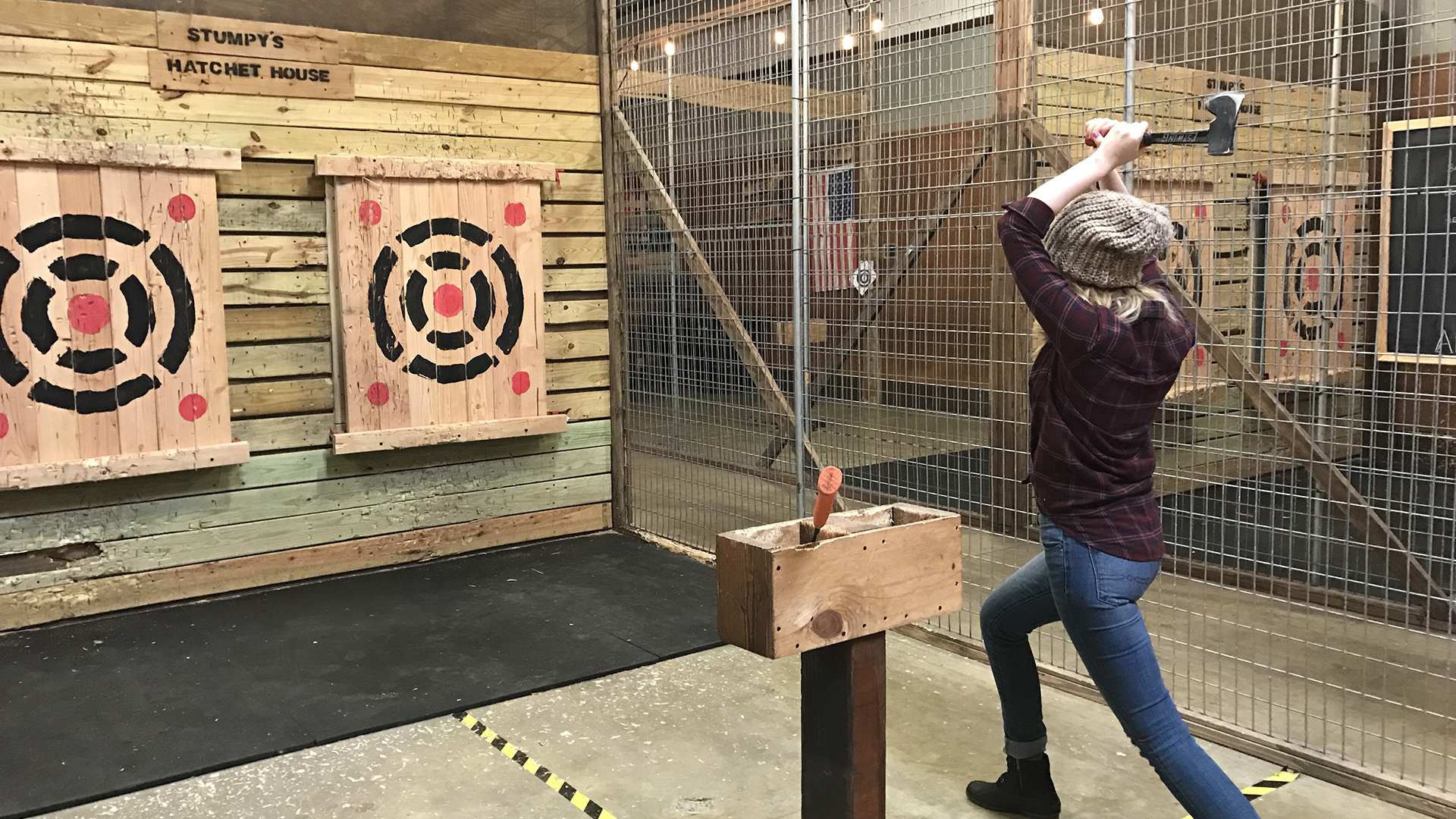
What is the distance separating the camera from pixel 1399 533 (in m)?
4.75

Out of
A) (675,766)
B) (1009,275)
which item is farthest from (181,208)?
(1009,275)

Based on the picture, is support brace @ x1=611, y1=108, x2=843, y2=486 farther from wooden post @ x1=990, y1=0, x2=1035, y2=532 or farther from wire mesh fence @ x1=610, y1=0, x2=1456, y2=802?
wooden post @ x1=990, y1=0, x2=1035, y2=532

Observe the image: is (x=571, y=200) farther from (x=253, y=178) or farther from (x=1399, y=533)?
(x=1399, y=533)

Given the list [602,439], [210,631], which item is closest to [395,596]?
[210,631]

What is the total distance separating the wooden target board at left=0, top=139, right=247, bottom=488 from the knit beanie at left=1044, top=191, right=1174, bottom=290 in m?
3.51

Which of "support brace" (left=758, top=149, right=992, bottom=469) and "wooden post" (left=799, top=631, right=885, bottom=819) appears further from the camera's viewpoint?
"support brace" (left=758, top=149, right=992, bottom=469)

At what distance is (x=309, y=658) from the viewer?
3783 mm

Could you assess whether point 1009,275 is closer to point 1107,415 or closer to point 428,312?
point 1107,415

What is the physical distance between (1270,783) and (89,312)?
4.19m

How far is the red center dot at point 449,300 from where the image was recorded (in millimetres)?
4883

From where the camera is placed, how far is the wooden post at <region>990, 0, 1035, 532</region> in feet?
13.9

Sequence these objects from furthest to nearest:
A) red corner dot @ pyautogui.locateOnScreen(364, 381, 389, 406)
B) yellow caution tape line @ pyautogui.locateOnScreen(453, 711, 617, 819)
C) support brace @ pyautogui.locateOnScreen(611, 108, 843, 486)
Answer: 1. red corner dot @ pyautogui.locateOnScreen(364, 381, 389, 406)
2. support brace @ pyautogui.locateOnScreen(611, 108, 843, 486)
3. yellow caution tape line @ pyautogui.locateOnScreen(453, 711, 617, 819)

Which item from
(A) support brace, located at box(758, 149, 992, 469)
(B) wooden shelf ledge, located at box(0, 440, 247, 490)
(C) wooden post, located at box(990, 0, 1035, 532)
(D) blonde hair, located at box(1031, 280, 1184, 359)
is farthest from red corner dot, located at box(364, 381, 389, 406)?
(D) blonde hair, located at box(1031, 280, 1184, 359)

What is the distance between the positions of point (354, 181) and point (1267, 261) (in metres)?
3.48
